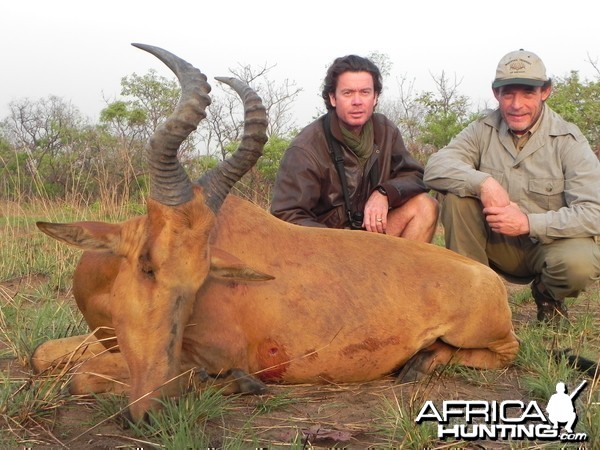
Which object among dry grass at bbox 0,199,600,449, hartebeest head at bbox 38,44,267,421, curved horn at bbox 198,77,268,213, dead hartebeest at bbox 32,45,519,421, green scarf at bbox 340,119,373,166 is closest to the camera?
dry grass at bbox 0,199,600,449

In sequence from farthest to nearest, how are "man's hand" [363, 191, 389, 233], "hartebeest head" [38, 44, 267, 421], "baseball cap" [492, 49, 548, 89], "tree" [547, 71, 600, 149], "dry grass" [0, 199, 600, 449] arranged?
"tree" [547, 71, 600, 149] < "man's hand" [363, 191, 389, 233] < "baseball cap" [492, 49, 548, 89] < "hartebeest head" [38, 44, 267, 421] < "dry grass" [0, 199, 600, 449]

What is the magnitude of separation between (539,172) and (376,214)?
4.79ft

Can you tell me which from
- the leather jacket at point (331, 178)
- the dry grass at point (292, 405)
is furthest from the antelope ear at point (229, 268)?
the leather jacket at point (331, 178)

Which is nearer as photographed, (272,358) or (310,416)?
(310,416)

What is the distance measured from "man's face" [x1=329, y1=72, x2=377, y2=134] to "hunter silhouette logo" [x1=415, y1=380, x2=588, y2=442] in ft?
10.5

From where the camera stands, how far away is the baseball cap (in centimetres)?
612

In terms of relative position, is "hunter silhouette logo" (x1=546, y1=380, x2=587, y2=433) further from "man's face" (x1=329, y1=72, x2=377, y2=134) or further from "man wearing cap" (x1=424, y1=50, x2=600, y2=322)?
"man's face" (x1=329, y1=72, x2=377, y2=134)

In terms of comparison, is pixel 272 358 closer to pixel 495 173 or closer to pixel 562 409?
pixel 562 409

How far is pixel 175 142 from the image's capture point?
3.81 m

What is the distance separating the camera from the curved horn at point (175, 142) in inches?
149

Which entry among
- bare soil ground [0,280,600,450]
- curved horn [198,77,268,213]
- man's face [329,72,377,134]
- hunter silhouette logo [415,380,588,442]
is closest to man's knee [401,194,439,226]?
man's face [329,72,377,134]

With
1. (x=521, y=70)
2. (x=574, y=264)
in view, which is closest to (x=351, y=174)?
(x=521, y=70)

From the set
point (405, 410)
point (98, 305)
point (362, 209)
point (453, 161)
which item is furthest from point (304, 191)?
point (405, 410)

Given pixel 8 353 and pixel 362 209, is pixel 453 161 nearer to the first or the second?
pixel 362 209
